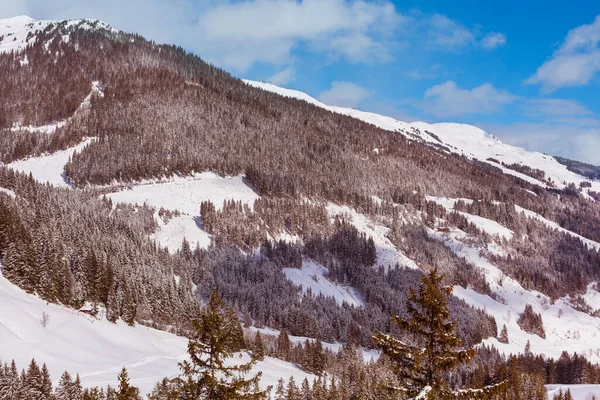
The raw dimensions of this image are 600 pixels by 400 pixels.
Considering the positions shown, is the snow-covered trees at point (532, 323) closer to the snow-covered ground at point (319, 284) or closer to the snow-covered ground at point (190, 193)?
the snow-covered ground at point (319, 284)

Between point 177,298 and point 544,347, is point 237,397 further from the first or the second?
point 544,347

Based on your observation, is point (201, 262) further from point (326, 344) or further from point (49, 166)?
point (49, 166)

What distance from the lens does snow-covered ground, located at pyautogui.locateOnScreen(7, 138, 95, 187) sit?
16388cm

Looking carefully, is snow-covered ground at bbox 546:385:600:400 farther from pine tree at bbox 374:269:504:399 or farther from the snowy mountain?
pine tree at bbox 374:269:504:399

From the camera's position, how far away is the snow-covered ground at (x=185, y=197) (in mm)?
137625

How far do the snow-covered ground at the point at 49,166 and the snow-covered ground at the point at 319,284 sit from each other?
89.1 meters

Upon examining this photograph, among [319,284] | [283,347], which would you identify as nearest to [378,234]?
[319,284]

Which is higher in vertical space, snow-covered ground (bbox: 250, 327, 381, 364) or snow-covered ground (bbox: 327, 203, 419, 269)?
snow-covered ground (bbox: 327, 203, 419, 269)

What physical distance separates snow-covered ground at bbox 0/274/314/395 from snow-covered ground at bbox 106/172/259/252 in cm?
5853

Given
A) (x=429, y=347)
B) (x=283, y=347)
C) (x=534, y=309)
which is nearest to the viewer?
(x=429, y=347)

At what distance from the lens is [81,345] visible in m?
61.8

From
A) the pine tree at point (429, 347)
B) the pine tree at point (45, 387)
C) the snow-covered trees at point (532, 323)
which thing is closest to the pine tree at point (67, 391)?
the pine tree at point (45, 387)

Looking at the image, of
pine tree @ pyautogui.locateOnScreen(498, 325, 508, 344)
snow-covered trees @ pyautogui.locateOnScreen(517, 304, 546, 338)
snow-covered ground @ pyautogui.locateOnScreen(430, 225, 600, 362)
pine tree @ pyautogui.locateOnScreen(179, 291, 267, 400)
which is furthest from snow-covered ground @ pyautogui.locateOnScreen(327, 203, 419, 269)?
pine tree @ pyautogui.locateOnScreen(179, 291, 267, 400)

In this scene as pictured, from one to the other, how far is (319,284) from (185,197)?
192 feet
